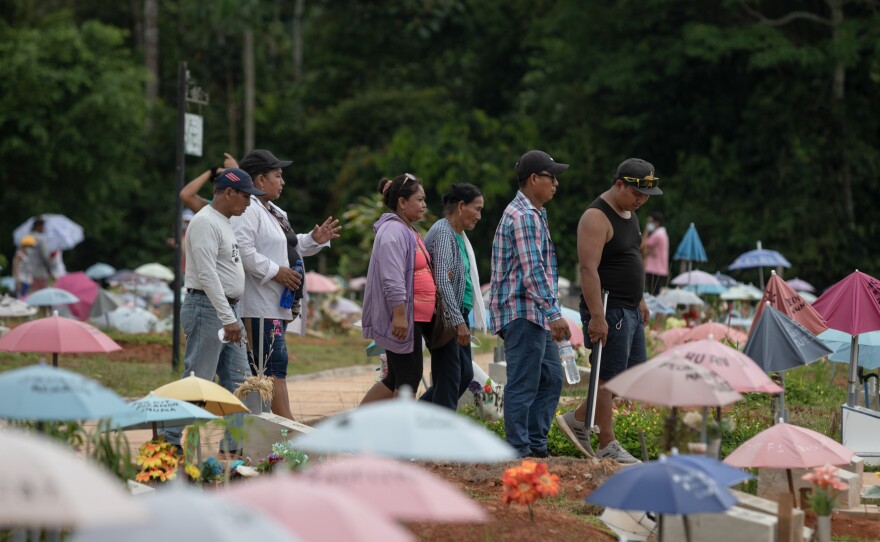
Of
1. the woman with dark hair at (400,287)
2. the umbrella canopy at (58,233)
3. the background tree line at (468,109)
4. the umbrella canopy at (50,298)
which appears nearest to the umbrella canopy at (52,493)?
the woman with dark hair at (400,287)

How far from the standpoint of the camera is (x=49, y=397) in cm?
399

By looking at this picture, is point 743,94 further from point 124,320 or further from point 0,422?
point 0,422

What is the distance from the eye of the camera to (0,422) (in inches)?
282

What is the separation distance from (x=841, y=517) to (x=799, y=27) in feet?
71.2

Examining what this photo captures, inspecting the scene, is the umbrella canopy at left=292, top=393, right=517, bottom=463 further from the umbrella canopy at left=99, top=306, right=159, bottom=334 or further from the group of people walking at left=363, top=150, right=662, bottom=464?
the umbrella canopy at left=99, top=306, right=159, bottom=334

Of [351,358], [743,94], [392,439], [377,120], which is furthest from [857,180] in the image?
[392,439]

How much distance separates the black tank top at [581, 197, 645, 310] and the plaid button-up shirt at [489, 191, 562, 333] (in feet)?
1.08

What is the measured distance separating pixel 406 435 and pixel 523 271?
3740 mm

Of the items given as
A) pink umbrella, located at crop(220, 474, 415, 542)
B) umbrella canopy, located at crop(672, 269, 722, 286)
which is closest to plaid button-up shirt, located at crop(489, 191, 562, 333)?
pink umbrella, located at crop(220, 474, 415, 542)

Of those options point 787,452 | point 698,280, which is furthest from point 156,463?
point 698,280

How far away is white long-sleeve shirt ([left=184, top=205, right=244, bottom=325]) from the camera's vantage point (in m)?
7.09

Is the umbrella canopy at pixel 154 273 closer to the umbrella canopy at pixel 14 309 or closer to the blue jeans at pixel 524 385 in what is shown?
the umbrella canopy at pixel 14 309

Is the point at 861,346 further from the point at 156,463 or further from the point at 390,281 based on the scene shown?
the point at 156,463

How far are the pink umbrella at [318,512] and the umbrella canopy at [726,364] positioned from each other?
7.28ft
